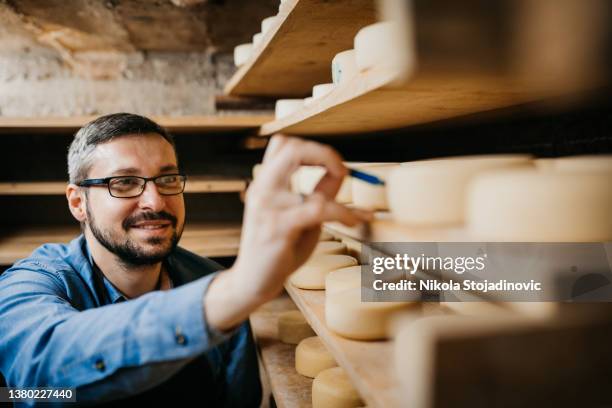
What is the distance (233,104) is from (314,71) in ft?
3.14

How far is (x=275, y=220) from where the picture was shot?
0.81 m

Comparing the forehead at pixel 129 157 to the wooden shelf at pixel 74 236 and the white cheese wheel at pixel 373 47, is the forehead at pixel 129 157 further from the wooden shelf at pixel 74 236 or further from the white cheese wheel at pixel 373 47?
the wooden shelf at pixel 74 236

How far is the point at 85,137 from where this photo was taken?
170 centimetres

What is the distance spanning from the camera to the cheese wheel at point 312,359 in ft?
5.39

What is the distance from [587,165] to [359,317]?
600 millimetres

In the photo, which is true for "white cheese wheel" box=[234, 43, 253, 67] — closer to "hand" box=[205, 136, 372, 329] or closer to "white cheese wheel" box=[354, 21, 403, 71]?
"white cheese wheel" box=[354, 21, 403, 71]

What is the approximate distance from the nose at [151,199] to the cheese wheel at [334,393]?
70 cm

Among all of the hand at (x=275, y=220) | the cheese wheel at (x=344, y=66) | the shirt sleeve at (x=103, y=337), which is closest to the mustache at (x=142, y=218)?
the shirt sleeve at (x=103, y=337)

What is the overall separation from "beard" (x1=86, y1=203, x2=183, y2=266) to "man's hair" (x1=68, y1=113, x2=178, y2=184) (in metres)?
0.19

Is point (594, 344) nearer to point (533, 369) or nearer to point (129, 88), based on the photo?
point (533, 369)

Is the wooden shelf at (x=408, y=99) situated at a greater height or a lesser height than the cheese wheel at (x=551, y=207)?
greater

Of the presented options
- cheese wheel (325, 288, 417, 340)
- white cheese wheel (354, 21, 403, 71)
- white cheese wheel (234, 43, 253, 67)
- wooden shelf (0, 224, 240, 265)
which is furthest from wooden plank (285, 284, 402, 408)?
white cheese wheel (234, 43, 253, 67)

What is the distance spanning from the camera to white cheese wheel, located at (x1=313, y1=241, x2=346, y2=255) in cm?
192

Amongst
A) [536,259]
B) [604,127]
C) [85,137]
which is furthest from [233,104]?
[536,259]
